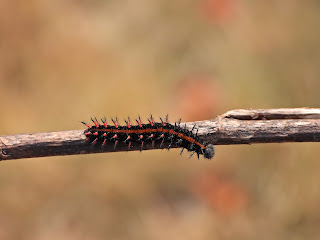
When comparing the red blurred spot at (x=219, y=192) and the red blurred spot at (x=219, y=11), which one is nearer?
the red blurred spot at (x=219, y=192)

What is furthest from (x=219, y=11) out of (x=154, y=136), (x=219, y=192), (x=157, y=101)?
(x=154, y=136)

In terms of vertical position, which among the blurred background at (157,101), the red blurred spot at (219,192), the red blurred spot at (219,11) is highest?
the red blurred spot at (219,11)

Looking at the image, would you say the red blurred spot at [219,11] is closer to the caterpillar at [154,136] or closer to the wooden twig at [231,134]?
the wooden twig at [231,134]

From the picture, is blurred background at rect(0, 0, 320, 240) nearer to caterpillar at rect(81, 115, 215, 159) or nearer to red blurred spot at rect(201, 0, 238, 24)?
red blurred spot at rect(201, 0, 238, 24)

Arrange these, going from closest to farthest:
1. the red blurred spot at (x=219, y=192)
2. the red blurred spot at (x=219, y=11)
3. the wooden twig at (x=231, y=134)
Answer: the wooden twig at (x=231, y=134) → the red blurred spot at (x=219, y=192) → the red blurred spot at (x=219, y=11)

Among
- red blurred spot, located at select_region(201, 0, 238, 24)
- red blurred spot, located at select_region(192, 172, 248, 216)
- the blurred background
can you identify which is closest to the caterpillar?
the blurred background

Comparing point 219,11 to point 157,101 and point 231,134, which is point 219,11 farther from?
point 231,134

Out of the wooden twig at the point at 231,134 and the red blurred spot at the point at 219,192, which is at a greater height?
the wooden twig at the point at 231,134

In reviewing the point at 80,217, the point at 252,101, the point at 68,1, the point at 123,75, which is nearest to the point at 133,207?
the point at 80,217

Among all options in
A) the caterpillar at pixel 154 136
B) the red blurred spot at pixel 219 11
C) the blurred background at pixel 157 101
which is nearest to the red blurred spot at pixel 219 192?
the blurred background at pixel 157 101
